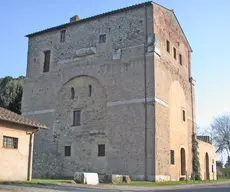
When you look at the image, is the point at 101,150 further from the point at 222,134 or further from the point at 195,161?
the point at 222,134

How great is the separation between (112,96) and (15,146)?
34.6ft

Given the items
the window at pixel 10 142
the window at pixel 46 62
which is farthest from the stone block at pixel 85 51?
the window at pixel 10 142

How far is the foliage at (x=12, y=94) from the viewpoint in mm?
40219

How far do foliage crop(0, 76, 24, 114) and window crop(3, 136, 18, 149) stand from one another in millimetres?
21134

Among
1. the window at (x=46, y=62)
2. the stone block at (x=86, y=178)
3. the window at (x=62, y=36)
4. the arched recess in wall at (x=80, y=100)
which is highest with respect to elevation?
the window at (x=62, y=36)

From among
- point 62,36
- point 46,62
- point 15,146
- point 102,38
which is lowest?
point 15,146

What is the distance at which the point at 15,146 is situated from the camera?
64.0 ft

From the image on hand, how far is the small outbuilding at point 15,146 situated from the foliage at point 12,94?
20641 millimetres

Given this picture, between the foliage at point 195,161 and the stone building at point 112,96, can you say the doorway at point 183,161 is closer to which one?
the stone building at point 112,96

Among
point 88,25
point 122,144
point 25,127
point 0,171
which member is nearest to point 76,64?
point 88,25

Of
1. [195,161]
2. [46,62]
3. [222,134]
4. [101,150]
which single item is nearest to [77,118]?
[101,150]

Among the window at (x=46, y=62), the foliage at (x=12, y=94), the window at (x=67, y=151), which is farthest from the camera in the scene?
the foliage at (x=12, y=94)

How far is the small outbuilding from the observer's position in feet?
61.1

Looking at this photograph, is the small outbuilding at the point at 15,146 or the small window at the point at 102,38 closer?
the small outbuilding at the point at 15,146
